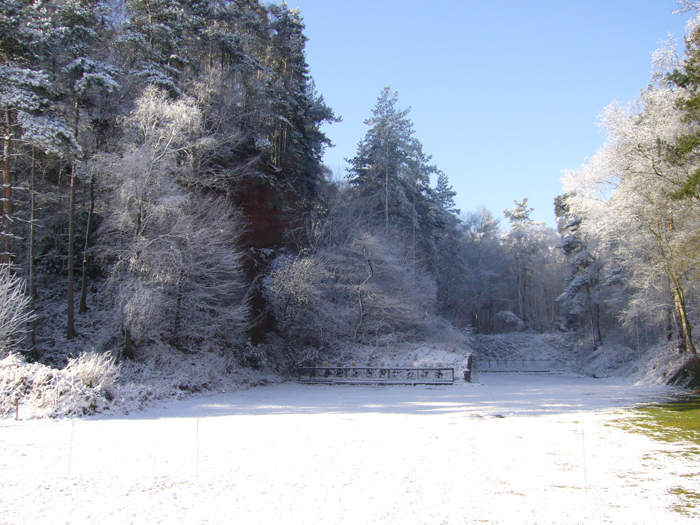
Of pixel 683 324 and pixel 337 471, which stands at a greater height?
pixel 683 324

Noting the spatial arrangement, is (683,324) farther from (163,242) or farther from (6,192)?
(6,192)

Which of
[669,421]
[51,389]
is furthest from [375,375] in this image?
[51,389]

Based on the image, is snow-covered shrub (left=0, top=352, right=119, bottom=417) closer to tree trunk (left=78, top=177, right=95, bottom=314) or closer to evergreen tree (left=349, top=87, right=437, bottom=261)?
tree trunk (left=78, top=177, right=95, bottom=314)

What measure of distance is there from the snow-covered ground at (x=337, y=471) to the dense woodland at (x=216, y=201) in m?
9.02

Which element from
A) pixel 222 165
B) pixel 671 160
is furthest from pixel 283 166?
pixel 671 160

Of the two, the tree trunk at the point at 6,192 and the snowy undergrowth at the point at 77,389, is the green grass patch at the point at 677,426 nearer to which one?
the snowy undergrowth at the point at 77,389

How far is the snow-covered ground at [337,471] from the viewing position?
531cm

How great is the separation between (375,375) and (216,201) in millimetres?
13276

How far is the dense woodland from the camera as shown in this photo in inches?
734

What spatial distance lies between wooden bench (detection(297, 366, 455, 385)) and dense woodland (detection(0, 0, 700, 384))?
1842 millimetres

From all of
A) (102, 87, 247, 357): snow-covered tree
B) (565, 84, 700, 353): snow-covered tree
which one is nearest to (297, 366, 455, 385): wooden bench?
(102, 87, 247, 357): snow-covered tree

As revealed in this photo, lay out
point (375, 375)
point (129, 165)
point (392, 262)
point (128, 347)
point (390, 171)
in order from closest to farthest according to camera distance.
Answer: point (129, 165), point (128, 347), point (375, 375), point (392, 262), point (390, 171)

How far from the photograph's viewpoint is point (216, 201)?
24109mm

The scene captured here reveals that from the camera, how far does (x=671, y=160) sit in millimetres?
18188
